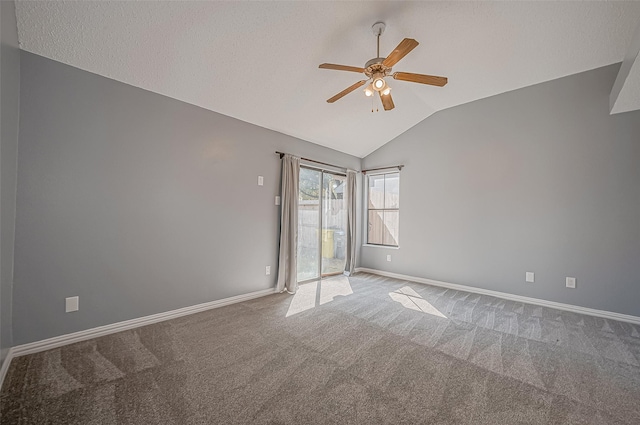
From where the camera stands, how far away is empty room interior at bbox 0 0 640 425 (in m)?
1.79

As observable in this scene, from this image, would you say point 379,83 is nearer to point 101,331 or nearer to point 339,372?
point 339,372

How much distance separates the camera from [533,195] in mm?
3613

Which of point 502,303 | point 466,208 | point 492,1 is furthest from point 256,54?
point 502,303

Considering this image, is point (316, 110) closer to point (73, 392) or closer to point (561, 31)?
point (561, 31)

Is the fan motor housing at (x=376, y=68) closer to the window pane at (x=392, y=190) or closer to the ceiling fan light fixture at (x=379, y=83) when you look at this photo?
the ceiling fan light fixture at (x=379, y=83)

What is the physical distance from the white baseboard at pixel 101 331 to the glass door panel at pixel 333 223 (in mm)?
1965

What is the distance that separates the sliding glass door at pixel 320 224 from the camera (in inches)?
178

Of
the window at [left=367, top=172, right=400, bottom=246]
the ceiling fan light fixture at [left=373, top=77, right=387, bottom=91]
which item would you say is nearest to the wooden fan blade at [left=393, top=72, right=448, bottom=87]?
the ceiling fan light fixture at [left=373, top=77, right=387, bottom=91]

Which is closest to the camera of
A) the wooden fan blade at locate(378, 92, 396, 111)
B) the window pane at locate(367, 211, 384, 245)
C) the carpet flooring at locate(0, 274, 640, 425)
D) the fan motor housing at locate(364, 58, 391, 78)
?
the carpet flooring at locate(0, 274, 640, 425)

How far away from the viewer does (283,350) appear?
2258 millimetres

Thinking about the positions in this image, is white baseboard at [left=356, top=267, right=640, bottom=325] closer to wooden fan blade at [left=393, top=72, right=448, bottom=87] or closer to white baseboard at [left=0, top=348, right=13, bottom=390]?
wooden fan blade at [left=393, top=72, right=448, bottom=87]

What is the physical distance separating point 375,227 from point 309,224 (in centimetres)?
162

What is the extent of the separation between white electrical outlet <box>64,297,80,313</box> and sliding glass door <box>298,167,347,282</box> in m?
2.83

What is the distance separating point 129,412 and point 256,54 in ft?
10.1
